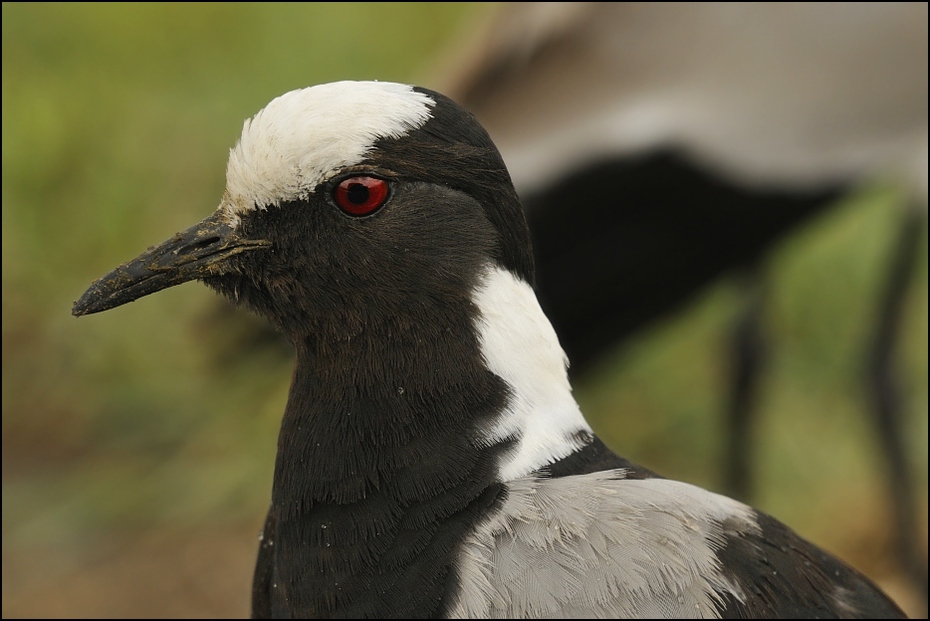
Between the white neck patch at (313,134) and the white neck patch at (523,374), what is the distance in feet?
1.21

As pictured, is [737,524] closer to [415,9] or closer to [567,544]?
[567,544]

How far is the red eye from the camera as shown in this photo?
7.76ft

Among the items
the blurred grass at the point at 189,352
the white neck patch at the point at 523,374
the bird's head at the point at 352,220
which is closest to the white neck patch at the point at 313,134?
the bird's head at the point at 352,220

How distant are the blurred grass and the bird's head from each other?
2.06 metres

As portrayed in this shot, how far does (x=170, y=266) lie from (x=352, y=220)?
371 mm

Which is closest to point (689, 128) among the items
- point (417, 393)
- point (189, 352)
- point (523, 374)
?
point (523, 374)

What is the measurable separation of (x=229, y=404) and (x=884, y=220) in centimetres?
367

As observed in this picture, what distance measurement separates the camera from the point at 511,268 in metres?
2.51

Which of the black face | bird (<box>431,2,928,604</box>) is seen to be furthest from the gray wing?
bird (<box>431,2,928,604</box>)

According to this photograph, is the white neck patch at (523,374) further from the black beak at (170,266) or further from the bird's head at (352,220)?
the black beak at (170,266)

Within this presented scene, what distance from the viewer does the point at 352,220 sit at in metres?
2.40

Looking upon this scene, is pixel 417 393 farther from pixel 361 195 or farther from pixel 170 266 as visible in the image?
pixel 170 266

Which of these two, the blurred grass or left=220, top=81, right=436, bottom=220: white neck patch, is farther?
the blurred grass

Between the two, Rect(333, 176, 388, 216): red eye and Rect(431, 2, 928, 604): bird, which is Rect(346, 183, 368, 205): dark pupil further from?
Rect(431, 2, 928, 604): bird
